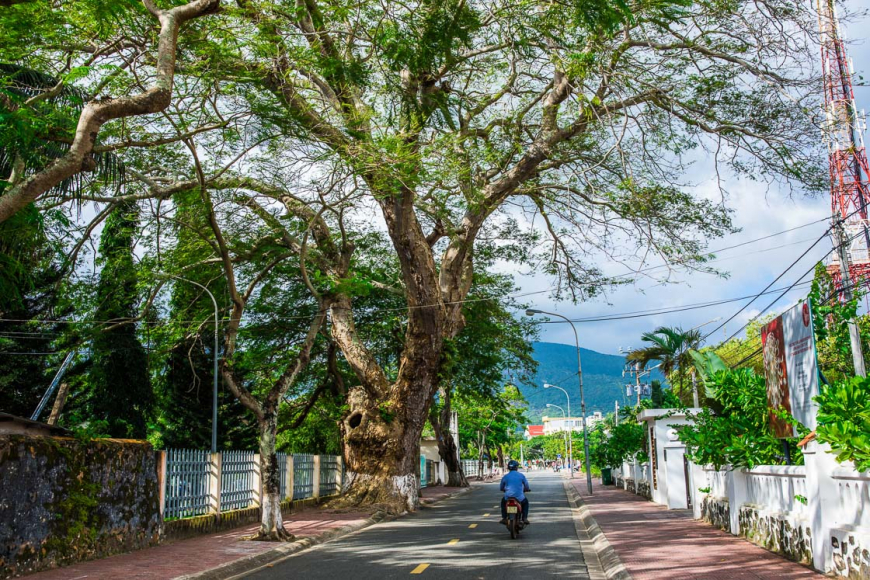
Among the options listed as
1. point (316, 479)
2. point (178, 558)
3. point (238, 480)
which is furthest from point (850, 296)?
point (316, 479)

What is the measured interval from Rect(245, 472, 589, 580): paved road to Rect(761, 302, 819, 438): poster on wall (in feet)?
11.3

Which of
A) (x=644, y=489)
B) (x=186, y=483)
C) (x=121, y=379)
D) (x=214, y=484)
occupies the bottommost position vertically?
(x=644, y=489)

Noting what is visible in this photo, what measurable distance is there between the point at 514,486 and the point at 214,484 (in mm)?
6191

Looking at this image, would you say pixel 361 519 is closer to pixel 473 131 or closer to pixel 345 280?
pixel 345 280

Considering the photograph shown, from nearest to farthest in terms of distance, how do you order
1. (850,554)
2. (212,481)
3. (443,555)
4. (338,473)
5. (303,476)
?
(850,554), (443,555), (212,481), (303,476), (338,473)

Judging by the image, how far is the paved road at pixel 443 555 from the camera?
953cm

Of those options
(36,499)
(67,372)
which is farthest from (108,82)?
Result: (67,372)

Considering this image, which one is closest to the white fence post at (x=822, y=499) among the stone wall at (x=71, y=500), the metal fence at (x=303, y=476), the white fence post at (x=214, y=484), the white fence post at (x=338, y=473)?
the stone wall at (x=71, y=500)

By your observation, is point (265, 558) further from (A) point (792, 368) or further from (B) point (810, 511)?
(A) point (792, 368)

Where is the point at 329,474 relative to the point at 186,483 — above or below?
below

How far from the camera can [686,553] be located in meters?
10.4

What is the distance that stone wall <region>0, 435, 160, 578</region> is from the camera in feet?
32.0

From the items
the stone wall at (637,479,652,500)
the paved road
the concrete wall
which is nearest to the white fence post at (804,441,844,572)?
the concrete wall

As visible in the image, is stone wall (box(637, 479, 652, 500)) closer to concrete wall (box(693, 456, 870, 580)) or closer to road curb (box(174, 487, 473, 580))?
road curb (box(174, 487, 473, 580))
